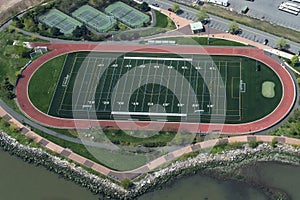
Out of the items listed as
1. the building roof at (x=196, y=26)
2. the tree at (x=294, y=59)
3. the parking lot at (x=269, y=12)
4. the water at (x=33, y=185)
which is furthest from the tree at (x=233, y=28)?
the water at (x=33, y=185)

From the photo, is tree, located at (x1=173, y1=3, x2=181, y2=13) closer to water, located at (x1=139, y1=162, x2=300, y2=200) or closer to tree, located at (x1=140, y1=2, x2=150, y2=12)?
tree, located at (x1=140, y1=2, x2=150, y2=12)

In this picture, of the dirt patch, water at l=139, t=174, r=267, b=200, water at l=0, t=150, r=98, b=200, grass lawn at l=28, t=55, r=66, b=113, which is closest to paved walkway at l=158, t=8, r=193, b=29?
grass lawn at l=28, t=55, r=66, b=113

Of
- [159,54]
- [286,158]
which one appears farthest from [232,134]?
[159,54]

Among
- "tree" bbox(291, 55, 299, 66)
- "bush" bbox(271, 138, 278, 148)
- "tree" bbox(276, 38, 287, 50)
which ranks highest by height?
"tree" bbox(276, 38, 287, 50)

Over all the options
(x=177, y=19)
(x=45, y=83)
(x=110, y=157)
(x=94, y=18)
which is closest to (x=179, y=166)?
(x=110, y=157)

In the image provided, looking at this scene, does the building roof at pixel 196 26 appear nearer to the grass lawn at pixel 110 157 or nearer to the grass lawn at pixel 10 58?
the grass lawn at pixel 110 157
